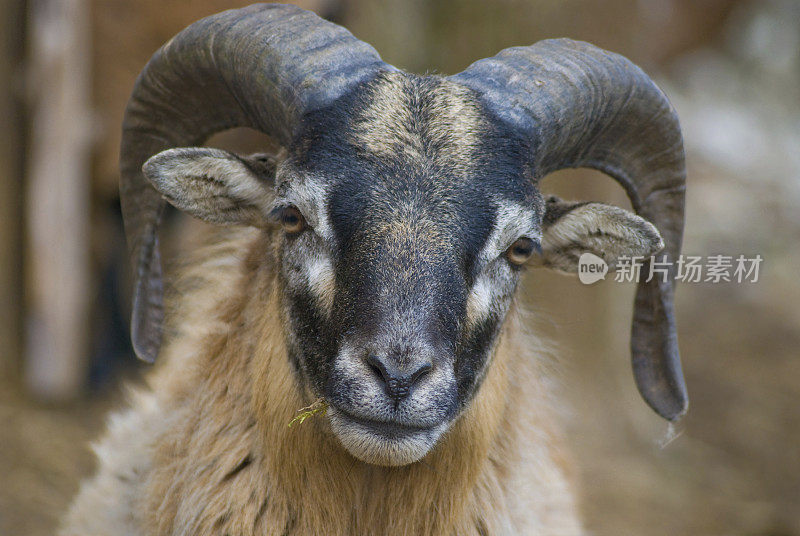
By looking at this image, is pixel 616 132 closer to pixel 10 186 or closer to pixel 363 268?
pixel 363 268

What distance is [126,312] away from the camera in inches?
362

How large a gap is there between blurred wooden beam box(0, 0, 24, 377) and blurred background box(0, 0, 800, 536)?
0.05 ft

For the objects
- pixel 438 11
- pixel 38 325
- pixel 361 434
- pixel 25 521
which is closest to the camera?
pixel 361 434

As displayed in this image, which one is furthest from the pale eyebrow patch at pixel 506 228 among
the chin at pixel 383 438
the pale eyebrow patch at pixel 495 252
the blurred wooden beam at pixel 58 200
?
the blurred wooden beam at pixel 58 200

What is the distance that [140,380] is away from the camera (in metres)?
8.88

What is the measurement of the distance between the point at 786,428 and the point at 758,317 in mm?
2640

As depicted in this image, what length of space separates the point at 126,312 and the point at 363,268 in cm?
659

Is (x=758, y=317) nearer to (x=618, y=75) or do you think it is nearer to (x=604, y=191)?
(x=604, y=191)

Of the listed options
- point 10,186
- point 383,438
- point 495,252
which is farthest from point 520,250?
point 10,186

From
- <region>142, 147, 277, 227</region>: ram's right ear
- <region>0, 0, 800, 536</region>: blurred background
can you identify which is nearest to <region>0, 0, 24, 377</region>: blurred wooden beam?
<region>0, 0, 800, 536</region>: blurred background

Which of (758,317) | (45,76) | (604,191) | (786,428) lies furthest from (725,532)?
(45,76)

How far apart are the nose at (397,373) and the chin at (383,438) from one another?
0.17m

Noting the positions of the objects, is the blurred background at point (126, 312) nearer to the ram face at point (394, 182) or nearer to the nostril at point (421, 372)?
the ram face at point (394, 182)

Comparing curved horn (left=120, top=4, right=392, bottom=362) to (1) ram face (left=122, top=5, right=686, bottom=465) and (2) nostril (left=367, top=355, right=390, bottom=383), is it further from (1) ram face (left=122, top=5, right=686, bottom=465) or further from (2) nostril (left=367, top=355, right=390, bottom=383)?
(2) nostril (left=367, top=355, right=390, bottom=383)
